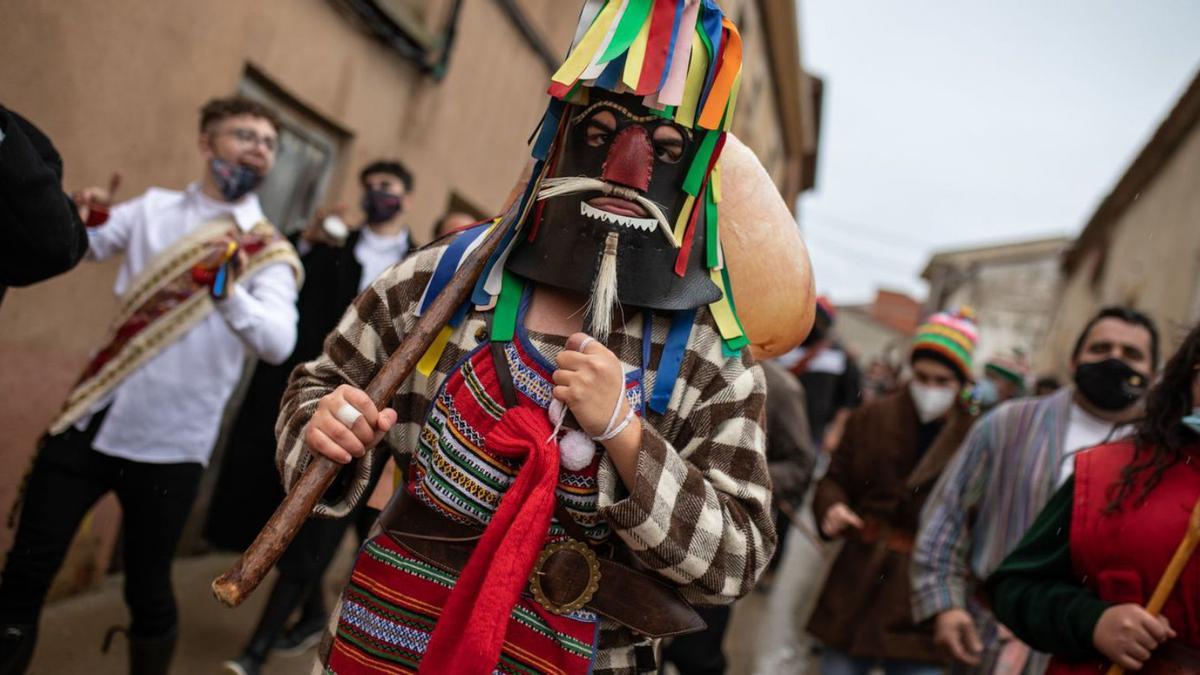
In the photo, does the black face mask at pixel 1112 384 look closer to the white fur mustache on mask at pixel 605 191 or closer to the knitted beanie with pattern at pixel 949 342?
the knitted beanie with pattern at pixel 949 342

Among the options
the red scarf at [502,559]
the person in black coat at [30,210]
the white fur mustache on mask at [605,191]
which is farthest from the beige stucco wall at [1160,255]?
the person in black coat at [30,210]

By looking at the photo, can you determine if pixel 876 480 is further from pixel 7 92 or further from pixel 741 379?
pixel 7 92

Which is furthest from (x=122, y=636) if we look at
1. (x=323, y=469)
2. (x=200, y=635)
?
(x=323, y=469)

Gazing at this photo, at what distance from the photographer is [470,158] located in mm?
7414

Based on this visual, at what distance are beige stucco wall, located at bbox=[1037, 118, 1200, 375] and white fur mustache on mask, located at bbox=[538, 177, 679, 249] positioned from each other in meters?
6.52

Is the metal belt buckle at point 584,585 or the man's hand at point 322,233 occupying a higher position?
the man's hand at point 322,233

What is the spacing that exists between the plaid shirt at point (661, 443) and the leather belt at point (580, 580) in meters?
0.05

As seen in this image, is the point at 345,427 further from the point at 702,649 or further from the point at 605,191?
the point at 702,649

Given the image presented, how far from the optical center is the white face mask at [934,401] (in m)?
4.00

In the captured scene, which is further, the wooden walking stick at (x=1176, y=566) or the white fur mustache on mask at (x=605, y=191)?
the wooden walking stick at (x=1176, y=566)

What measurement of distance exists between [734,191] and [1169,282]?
10.7 metres

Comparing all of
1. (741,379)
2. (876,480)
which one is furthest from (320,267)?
(741,379)

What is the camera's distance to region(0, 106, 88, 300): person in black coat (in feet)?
6.45

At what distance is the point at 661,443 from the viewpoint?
160 cm
